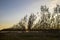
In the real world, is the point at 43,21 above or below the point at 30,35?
above

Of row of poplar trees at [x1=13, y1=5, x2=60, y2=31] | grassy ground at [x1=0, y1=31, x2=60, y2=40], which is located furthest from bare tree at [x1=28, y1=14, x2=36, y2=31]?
grassy ground at [x1=0, y1=31, x2=60, y2=40]

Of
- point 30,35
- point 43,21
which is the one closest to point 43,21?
point 43,21

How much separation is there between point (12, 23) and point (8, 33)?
173 mm

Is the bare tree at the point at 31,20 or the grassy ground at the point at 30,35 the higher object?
the bare tree at the point at 31,20

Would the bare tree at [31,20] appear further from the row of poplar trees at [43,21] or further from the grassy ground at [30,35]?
the grassy ground at [30,35]

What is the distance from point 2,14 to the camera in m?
2.54

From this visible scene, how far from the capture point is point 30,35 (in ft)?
8.02

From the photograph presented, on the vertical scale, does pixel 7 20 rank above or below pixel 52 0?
below

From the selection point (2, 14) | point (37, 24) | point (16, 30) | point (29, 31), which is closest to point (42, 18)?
point (37, 24)

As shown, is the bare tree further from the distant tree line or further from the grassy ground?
the grassy ground

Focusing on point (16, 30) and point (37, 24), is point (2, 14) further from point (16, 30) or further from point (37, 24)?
point (37, 24)

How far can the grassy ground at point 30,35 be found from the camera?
7.98 ft

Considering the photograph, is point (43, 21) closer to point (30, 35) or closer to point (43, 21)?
point (43, 21)

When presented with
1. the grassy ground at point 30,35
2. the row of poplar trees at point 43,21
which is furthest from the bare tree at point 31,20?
the grassy ground at point 30,35
